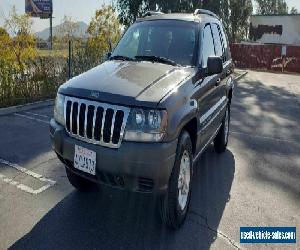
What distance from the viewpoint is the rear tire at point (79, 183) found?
418 cm

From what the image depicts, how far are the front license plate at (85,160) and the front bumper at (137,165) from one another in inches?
1.8

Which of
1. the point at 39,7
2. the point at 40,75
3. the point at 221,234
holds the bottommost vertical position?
the point at 221,234

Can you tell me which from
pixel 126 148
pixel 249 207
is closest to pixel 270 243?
pixel 249 207

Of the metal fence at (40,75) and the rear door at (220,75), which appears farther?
the metal fence at (40,75)

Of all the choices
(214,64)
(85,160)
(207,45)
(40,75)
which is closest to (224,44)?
(207,45)

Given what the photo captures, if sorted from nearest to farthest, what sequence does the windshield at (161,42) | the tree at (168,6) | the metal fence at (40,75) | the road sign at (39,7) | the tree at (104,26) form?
the windshield at (161,42), the metal fence at (40,75), the tree at (104,26), the tree at (168,6), the road sign at (39,7)

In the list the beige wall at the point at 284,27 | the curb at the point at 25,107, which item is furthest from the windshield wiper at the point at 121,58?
the beige wall at the point at 284,27

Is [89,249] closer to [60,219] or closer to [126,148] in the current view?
[60,219]

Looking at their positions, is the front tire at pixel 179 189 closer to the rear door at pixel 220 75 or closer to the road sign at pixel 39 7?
the rear door at pixel 220 75

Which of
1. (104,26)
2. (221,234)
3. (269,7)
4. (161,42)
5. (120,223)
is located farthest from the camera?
(269,7)

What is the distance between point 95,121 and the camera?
3215 millimetres

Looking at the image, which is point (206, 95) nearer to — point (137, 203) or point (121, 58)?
point (121, 58)

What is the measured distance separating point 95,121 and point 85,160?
0.39 metres

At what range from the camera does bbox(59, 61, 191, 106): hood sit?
10.4 feet
